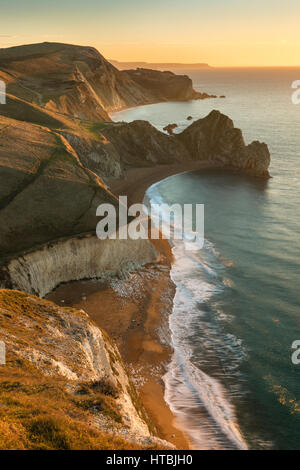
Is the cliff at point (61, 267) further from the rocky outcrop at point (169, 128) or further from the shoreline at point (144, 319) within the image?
the rocky outcrop at point (169, 128)

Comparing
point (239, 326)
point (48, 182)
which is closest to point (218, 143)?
point (48, 182)

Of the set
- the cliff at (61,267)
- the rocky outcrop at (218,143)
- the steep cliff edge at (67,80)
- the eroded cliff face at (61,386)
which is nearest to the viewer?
the eroded cliff face at (61,386)

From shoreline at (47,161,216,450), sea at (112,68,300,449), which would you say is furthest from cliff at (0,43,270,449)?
sea at (112,68,300,449)

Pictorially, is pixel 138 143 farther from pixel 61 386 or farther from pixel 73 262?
pixel 61 386

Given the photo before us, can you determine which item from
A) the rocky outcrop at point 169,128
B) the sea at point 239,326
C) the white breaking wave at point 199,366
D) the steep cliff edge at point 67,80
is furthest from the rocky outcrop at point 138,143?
the white breaking wave at point 199,366

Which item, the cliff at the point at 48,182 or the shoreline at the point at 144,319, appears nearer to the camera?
the shoreline at the point at 144,319
